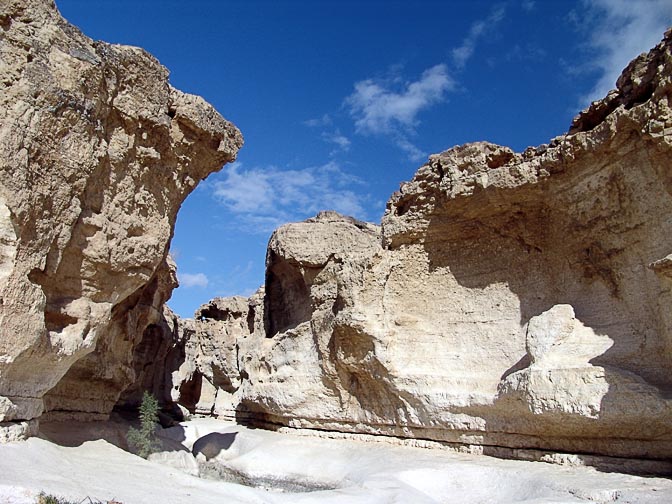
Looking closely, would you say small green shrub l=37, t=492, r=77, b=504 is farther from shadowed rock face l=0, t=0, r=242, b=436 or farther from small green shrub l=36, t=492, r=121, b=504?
shadowed rock face l=0, t=0, r=242, b=436

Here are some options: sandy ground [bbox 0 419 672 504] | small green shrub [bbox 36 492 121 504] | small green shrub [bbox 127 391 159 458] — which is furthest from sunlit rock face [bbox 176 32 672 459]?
small green shrub [bbox 36 492 121 504]

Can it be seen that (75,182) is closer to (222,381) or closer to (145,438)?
(145,438)

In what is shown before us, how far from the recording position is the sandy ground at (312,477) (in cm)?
595

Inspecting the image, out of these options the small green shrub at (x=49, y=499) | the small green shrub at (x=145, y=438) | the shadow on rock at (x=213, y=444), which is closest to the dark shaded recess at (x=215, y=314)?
the shadow on rock at (x=213, y=444)

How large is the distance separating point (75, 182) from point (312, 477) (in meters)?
6.56

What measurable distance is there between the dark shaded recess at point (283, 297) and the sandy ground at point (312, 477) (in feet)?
15.7

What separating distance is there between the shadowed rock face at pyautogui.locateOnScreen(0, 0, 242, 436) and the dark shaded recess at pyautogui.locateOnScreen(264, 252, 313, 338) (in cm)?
603

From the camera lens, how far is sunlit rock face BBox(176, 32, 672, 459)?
8102mm

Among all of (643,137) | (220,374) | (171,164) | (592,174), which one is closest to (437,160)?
(592,174)

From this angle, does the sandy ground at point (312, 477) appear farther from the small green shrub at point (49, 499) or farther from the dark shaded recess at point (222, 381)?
the dark shaded recess at point (222, 381)

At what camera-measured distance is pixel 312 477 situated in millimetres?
10172

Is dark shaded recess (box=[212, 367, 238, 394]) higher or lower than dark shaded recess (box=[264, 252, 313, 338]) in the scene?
lower

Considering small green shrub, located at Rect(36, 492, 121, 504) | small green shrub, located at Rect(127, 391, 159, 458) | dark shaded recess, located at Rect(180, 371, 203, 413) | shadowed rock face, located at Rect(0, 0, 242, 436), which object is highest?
shadowed rock face, located at Rect(0, 0, 242, 436)

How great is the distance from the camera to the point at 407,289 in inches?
486
